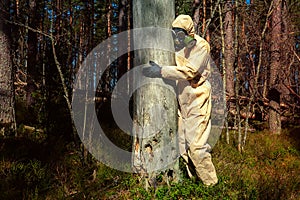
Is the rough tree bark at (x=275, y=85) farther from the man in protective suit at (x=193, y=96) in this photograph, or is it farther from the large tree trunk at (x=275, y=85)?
the man in protective suit at (x=193, y=96)

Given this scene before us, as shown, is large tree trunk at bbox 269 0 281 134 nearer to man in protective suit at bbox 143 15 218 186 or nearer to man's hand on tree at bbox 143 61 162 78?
man in protective suit at bbox 143 15 218 186

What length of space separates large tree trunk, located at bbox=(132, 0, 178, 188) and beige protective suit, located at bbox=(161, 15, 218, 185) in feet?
0.32

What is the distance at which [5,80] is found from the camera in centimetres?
709

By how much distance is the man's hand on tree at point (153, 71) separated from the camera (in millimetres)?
3039

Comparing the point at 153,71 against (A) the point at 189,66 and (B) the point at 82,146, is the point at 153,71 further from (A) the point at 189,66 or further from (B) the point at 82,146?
(B) the point at 82,146

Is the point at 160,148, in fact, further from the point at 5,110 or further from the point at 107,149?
the point at 5,110

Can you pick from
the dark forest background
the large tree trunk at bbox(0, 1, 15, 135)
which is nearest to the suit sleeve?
the dark forest background

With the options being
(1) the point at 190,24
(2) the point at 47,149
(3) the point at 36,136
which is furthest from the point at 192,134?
(3) the point at 36,136

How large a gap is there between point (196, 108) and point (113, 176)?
1644mm

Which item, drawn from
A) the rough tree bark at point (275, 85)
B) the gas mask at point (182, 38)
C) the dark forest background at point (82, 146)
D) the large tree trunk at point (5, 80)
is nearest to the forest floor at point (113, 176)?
the dark forest background at point (82, 146)

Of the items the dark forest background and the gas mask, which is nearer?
the gas mask

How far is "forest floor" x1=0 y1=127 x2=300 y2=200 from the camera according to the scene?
3.41 m

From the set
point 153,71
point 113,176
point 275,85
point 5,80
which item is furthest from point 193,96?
point 275,85

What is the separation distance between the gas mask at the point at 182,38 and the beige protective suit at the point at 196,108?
52 mm
